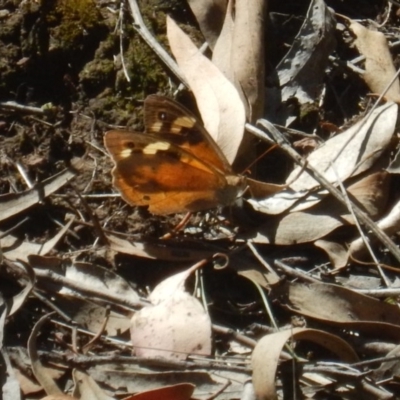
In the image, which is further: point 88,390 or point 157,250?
point 157,250

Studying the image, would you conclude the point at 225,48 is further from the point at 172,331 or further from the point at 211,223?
the point at 172,331

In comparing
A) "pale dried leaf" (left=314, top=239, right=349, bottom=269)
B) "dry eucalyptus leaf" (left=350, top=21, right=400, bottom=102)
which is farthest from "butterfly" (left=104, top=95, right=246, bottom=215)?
"dry eucalyptus leaf" (left=350, top=21, right=400, bottom=102)

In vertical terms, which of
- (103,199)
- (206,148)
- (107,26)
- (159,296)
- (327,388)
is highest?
(107,26)

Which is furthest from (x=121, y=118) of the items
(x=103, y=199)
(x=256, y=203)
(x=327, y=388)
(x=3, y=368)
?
(x=327, y=388)

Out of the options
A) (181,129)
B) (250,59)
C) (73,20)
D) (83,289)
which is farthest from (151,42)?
(83,289)

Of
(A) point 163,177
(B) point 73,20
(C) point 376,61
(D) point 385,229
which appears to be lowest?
(D) point 385,229

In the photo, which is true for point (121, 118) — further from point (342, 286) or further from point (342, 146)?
point (342, 286)
